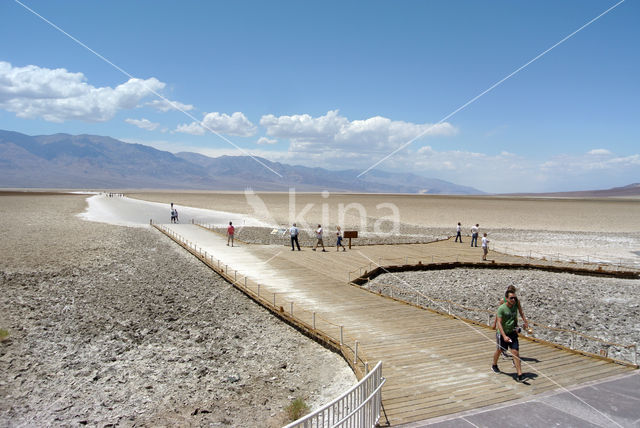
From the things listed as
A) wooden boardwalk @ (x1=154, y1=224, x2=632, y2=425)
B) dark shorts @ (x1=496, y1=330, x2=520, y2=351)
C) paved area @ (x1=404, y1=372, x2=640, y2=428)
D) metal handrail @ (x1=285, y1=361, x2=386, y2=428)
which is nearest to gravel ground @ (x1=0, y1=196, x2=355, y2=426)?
wooden boardwalk @ (x1=154, y1=224, x2=632, y2=425)

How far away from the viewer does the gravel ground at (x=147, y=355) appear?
9.54 metres

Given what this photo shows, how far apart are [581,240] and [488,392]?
3591 cm

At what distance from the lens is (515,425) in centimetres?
702

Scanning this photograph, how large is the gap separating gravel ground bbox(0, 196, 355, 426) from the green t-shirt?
341 centimetres

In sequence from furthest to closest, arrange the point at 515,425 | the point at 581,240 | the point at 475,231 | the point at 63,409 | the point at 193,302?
the point at 581,240
the point at 475,231
the point at 193,302
the point at 63,409
the point at 515,425

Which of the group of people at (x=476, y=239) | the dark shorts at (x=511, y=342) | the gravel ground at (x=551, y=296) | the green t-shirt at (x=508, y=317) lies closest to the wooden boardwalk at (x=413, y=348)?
the dark shorts at (x=511, y=342)

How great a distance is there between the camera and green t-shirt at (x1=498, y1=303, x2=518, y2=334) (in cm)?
887

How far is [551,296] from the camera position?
18891mm

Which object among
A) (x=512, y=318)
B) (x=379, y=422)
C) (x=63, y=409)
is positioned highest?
(x=512, y=318)

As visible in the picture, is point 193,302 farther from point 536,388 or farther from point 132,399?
point 536,388

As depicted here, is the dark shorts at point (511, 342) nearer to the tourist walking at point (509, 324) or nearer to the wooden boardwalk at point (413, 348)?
the tourist walking at point (509, 324)

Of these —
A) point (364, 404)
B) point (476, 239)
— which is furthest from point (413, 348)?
point (476, 239)

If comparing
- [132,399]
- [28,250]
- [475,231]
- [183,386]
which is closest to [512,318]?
[183,386]

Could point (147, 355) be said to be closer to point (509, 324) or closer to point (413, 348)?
point (413, 348)
